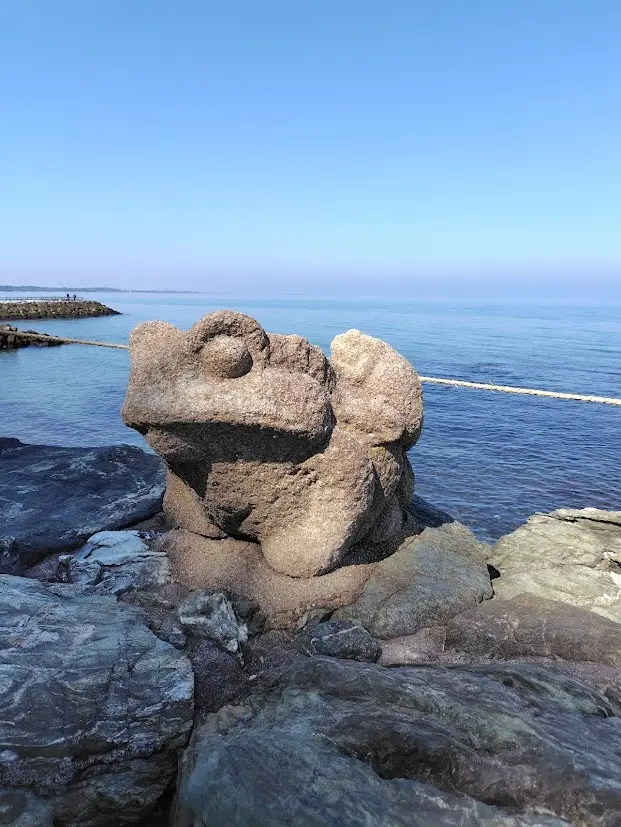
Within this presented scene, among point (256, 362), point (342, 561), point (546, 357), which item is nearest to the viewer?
point (256, 362)

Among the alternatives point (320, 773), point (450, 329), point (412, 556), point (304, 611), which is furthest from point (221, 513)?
point (450, 329)

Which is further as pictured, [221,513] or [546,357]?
[546,357]

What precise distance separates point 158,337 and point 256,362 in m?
0.99

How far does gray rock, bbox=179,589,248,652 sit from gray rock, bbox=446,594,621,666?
6.13ft

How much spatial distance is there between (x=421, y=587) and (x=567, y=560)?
233 cm

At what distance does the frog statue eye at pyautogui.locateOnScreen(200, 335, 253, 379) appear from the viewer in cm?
478

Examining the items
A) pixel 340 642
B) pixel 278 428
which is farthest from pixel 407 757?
pixel 278 428

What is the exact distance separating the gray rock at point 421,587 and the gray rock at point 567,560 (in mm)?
446

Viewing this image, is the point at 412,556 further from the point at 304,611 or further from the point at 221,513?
the point at 221,513

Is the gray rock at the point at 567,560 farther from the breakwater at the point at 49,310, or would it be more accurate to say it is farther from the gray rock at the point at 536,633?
the breakwater at the point at 49,310

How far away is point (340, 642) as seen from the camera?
15.1 ft

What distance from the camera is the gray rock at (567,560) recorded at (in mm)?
5758

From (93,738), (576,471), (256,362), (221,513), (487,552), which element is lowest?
(576,471)

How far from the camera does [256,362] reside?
498 centimetres
